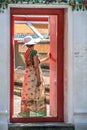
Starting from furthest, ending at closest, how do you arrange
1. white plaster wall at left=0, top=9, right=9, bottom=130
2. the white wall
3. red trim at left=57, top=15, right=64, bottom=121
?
red trim at left=57, top=15, right=64, bottom=121 → the white wall → white plaster wall at left=0, top=9, right=9, bottom=130

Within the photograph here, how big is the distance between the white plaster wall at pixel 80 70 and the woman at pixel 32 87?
779 mm

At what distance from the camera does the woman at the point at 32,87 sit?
34.5 feet

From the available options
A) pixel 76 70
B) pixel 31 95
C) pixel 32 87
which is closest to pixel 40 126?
pixel 31 95

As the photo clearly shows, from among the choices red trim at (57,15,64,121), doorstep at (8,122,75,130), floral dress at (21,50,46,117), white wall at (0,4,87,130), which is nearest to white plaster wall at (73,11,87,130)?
white wall at (0,4,87,130)

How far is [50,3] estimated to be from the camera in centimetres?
1009

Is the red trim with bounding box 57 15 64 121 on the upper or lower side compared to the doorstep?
upper

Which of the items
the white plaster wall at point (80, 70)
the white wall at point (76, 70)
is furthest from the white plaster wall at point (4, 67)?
the white plaster wall at point (80, 70)

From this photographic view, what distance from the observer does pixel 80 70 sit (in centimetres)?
1016

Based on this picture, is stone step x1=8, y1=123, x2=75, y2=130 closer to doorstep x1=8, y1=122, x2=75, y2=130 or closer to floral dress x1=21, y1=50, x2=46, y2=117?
doorstep x1=8, y1=122, x2=75, y2=130

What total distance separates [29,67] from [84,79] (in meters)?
1.13

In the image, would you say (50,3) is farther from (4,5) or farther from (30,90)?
(30,90)

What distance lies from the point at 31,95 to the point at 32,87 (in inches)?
6.3

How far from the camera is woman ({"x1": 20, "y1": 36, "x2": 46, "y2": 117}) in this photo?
10508 mm

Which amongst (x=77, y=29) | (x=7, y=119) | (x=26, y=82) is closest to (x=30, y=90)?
(x=26, y=82)
